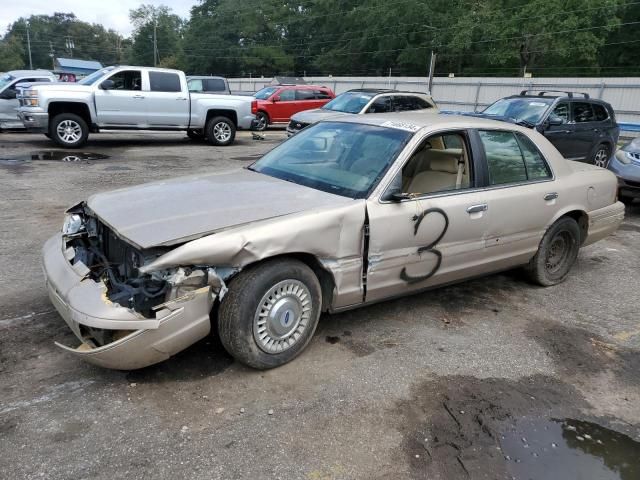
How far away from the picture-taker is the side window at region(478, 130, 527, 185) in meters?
4.51

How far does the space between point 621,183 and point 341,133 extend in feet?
21.0

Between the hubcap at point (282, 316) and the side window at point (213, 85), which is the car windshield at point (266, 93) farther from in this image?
the hubcap at point (282, 316)

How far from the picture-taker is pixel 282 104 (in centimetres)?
1942

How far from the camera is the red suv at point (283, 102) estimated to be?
19.3 metres

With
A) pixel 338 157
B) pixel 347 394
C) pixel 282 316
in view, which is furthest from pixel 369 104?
pixel 347 394

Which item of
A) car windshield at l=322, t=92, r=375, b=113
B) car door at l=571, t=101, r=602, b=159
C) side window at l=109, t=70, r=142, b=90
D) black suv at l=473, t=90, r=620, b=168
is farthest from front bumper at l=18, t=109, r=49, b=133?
car door at l=571, t=101, r=602, b=159

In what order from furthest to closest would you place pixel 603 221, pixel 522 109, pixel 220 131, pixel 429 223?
pixel 220 131
pixel 522 109
pixel 603 221
pixel 429 223

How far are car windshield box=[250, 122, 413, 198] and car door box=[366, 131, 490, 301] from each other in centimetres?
16

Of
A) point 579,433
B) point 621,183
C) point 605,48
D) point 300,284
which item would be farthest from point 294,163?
point 605,48

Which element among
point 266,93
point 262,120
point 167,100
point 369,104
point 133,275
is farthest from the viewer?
point 266,93

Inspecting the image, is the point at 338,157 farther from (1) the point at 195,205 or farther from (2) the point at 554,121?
(2) the point at 554,121

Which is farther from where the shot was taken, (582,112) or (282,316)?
(582,112)

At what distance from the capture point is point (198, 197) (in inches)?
144

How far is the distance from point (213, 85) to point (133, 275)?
50.6ft
